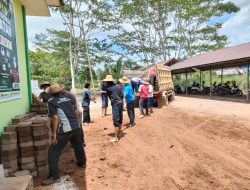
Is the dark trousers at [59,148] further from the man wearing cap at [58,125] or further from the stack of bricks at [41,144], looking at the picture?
the stack of bricks at [41,144]

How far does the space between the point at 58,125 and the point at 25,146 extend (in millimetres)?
631

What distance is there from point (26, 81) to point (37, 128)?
1.90m

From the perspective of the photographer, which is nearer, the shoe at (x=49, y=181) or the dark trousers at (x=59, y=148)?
the shoe at (x=49, y=181)

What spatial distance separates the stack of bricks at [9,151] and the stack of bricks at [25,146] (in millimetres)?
123

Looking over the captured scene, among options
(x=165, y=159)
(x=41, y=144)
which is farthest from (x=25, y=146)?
(x=165, y=159)

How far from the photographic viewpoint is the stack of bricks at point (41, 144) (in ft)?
14.4

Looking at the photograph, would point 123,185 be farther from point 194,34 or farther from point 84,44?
point 194,34

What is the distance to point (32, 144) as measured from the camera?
4371mm

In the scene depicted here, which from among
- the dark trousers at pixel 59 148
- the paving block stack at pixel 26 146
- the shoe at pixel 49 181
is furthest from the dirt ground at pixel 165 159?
the paving block stack at pixel 26 146

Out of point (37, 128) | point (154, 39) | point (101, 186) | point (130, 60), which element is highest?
point (154, 39)

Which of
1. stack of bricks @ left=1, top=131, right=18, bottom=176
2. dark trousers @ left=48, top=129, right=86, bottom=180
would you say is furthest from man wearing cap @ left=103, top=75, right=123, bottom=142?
stack of bricks @ left=1, top=131, right=18, bottom=176

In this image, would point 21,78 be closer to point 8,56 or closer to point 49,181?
point 8,56

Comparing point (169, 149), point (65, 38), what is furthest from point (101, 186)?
point (65, 38)

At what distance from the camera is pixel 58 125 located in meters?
4.59
